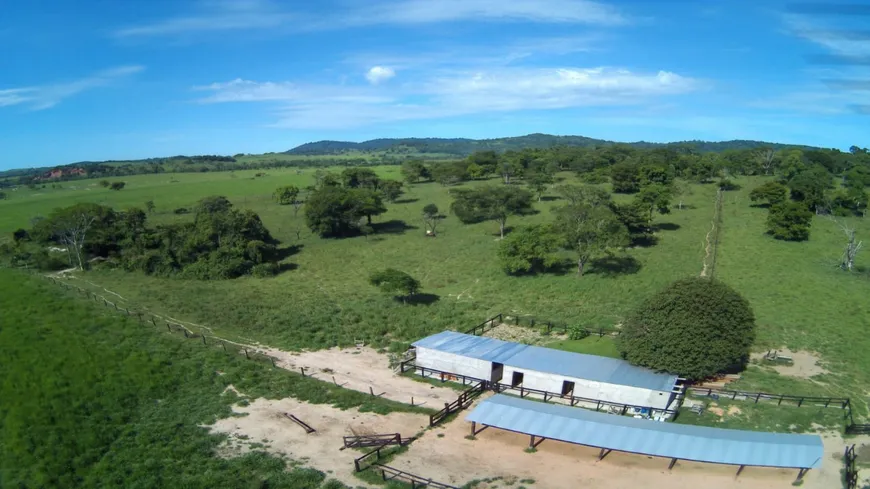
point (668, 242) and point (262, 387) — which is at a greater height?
point (668, 242)

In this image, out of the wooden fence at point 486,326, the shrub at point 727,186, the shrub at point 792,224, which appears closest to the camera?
the wooden fence at point 486,326

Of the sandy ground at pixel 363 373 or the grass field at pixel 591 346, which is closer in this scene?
the sandy ground at pixel 363 373

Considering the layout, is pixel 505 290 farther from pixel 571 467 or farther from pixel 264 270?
pixel 264 270

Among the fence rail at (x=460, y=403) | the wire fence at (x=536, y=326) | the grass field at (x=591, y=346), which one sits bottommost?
the fence rail at (x=460, y=403)

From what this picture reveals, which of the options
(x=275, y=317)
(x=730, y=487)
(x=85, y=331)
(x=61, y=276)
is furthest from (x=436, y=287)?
(x=61, y=276)

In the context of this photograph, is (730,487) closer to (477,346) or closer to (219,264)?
(477,346)

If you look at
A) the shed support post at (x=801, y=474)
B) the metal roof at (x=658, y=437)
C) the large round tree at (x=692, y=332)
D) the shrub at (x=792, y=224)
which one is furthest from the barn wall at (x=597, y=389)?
the shrub at (x=792, y=224)

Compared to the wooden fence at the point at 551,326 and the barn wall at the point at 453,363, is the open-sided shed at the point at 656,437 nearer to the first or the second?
the barn wall at the point at 453,363
